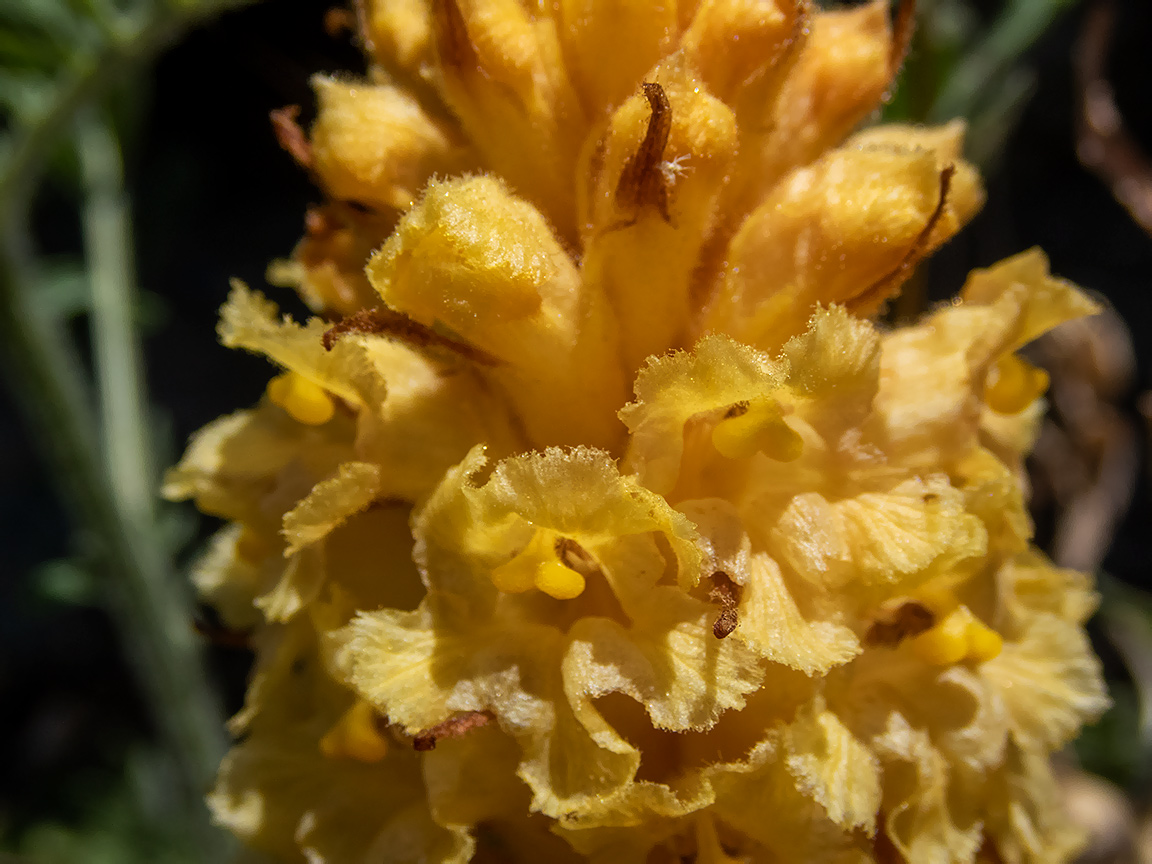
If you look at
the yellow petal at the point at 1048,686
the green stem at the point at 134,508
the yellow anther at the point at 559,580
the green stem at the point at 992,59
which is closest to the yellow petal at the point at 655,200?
the yellow anther at the point at 559,580

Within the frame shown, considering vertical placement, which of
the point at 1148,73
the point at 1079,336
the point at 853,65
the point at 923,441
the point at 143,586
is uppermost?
the point at 853,65

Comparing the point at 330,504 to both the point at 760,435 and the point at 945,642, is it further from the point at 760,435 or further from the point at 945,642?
the point at 945,642

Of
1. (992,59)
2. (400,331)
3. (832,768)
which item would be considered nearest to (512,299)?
(400,331)

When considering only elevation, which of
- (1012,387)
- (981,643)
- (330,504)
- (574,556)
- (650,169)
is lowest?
(981,643)

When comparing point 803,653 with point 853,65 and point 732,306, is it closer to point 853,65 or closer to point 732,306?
point 732,306

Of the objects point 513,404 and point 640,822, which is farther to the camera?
point 513,404

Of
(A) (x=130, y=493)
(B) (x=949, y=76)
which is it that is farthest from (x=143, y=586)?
(B) (x=949, y=76)
